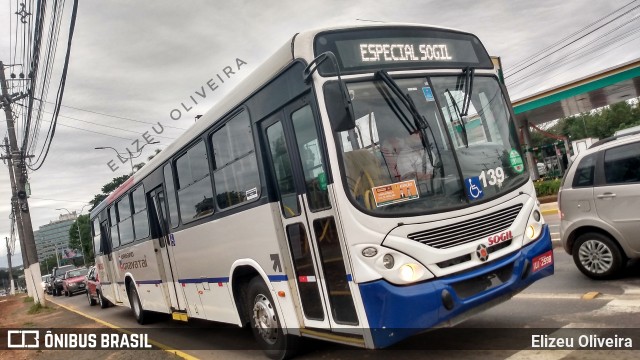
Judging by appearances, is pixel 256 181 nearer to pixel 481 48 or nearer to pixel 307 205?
pixel 307 205

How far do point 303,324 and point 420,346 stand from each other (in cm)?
132

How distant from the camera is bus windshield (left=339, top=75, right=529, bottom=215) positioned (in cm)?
455

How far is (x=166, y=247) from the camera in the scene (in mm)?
9102

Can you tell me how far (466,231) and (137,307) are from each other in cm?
964

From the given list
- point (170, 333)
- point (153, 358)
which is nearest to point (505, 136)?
point (153, 358)

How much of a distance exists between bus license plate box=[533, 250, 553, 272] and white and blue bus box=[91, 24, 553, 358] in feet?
0.07

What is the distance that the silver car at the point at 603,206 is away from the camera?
258 inches

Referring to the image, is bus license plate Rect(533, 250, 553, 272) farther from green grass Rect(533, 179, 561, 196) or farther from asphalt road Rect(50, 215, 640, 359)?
green grass Rect(533, 179, 561, 196)

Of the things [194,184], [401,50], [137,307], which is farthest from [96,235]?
[401,50]

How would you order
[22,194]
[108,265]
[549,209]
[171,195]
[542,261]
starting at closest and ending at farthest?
1. [542,261]
2. [171,195]
3. [108,265]
4. [549,209]
5. [22,194]

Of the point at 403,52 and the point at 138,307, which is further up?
the point at 403,52

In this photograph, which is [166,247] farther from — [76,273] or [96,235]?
[76,273]

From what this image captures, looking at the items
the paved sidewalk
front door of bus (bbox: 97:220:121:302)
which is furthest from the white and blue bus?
the paved sidewalk

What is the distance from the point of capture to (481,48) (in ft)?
18.9
